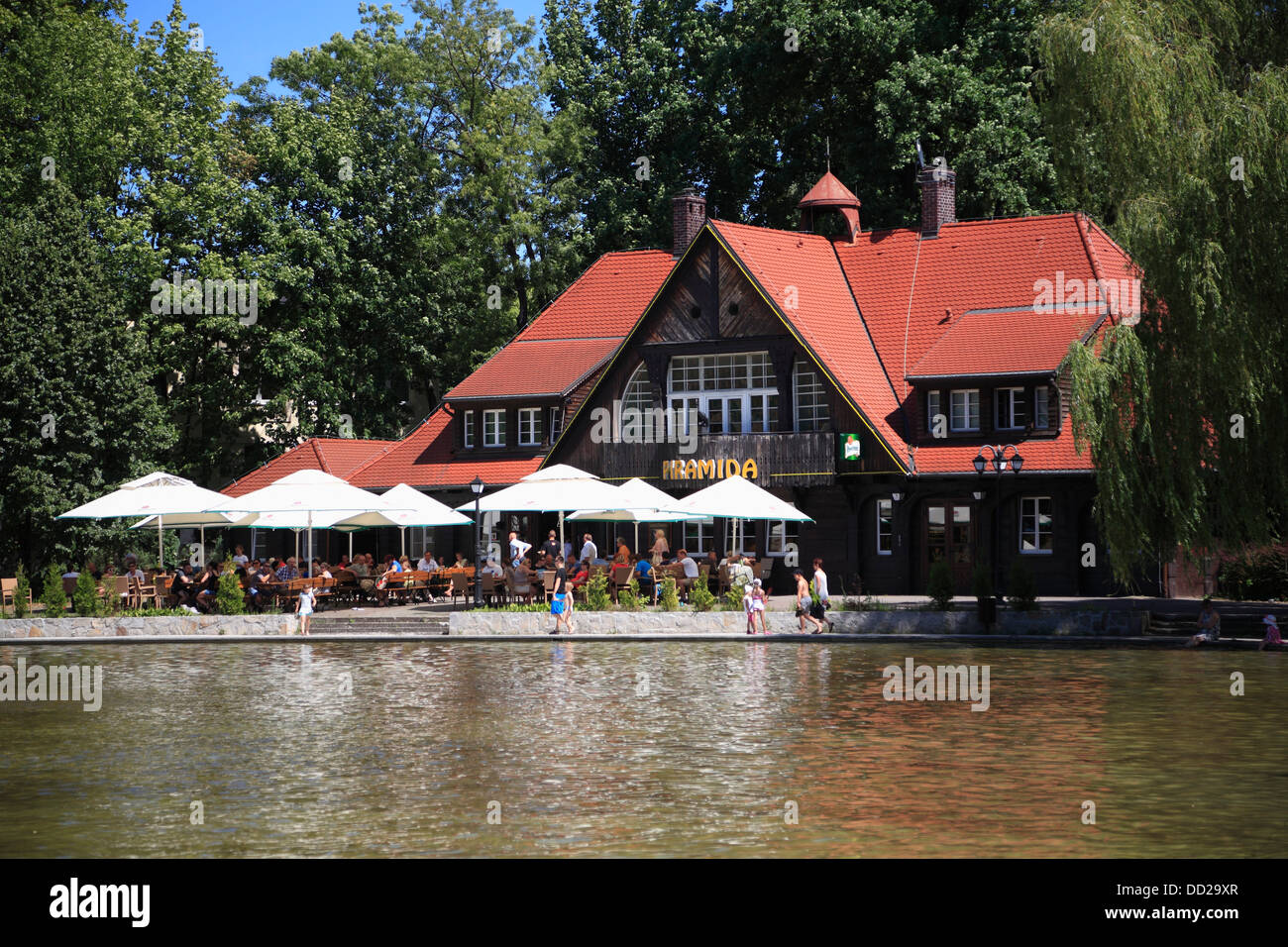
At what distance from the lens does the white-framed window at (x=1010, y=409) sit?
1736 inches

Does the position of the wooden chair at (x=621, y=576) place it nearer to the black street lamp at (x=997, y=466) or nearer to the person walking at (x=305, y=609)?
the person walking at (x=305, y=609)

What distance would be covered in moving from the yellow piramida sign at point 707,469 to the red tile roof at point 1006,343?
16.8 ft

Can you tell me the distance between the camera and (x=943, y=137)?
5234cm

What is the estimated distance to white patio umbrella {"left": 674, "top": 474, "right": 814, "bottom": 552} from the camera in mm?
37406

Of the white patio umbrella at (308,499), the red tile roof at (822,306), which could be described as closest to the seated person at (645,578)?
the white patio umbrella at (308,499)

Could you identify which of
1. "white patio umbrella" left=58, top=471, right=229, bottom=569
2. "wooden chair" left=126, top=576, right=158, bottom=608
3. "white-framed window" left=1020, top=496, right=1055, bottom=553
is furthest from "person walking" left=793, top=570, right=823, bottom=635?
"wooden chair" left=126, top=576, right=158, bottom=608

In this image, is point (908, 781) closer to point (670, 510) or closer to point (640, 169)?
point (670, 510)

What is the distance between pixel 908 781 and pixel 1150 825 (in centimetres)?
266

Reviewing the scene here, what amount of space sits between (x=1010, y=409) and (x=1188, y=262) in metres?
16.0

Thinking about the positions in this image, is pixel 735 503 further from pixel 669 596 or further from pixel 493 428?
→ pixel 493 428

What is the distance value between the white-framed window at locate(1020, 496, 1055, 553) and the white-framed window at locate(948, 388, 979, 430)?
9.06 ft

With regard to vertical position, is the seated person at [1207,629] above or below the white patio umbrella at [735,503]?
below
